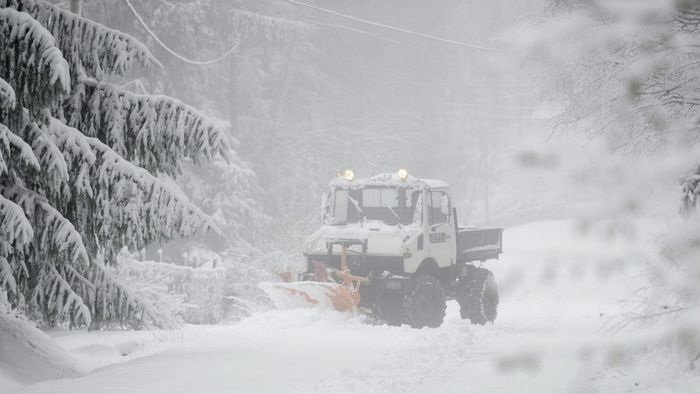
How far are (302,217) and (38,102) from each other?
18.8 metres

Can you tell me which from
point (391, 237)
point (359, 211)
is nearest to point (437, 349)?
point (391, 237)

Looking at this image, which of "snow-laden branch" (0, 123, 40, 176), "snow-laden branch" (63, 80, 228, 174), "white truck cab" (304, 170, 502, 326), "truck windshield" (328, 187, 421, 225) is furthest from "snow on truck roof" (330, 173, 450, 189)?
"snow-laden branch" (0, 123, 40, 176)

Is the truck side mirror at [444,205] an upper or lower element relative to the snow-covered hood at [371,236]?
upper

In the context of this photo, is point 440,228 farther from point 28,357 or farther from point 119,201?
point 28,357

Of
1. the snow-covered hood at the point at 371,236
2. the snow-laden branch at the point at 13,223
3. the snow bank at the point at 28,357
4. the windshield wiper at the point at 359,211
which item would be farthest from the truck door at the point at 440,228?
the snow-laden branch at the point at 13,223

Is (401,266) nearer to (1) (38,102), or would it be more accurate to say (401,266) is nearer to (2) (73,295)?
(2) (73,295)

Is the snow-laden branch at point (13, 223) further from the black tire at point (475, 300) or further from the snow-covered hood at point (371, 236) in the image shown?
the black tire at point (475, 300)

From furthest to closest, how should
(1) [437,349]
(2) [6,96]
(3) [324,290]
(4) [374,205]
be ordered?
(4) [374,205], (3) [324,290], (1) [437,349], (2) [6,96]

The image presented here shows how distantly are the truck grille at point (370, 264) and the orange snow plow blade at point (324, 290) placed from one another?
271 mm

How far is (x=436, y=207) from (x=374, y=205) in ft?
3.59

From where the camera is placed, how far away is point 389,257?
45.7 feet

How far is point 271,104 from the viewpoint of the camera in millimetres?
38344

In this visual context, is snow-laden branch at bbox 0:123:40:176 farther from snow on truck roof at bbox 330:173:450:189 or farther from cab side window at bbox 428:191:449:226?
cab side window at bbox 428:191:449:226

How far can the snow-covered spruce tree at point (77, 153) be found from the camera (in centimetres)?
777
